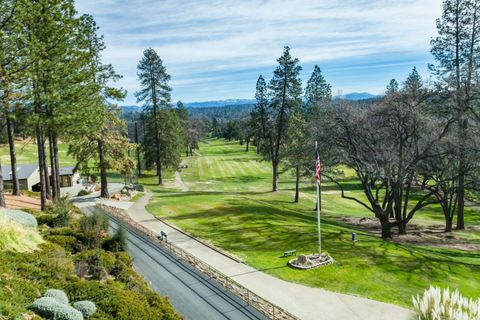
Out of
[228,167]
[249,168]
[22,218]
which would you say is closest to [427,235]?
[22,218]

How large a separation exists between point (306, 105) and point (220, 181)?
77.0 ft

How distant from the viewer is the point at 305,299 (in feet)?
53.3

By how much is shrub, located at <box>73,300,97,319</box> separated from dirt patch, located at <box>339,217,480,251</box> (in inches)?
930

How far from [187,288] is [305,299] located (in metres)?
5.24

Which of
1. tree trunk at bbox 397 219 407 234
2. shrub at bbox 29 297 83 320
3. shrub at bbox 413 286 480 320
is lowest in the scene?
tree trunk at bbox 397 219 407 234

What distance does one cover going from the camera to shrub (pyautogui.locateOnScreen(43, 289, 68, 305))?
1043 centimetres

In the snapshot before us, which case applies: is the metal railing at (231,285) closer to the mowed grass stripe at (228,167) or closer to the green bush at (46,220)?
the green bush at (46,220)

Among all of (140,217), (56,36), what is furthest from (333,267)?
(56,36)

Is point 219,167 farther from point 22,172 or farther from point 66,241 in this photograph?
point 66,241

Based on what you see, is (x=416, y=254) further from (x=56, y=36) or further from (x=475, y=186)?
(x=56, y=36)

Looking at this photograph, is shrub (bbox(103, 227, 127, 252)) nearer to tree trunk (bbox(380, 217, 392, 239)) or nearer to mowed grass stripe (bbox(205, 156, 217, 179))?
tree trunk (bbox(380, 217, 392, 239))

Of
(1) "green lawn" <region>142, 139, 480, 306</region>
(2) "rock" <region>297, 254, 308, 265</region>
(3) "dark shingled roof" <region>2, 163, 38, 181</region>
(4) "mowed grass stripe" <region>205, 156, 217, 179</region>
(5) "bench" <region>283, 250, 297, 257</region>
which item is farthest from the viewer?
(4) "mowed grass stripe" <region>205, 156, 217, 179</region>

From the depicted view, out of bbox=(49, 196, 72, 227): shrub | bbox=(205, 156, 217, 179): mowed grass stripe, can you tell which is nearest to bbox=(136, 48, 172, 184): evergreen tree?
bbox=(205, 156, 217, 179): mowed grass stripe

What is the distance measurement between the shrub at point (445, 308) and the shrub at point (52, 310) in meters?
8.36
